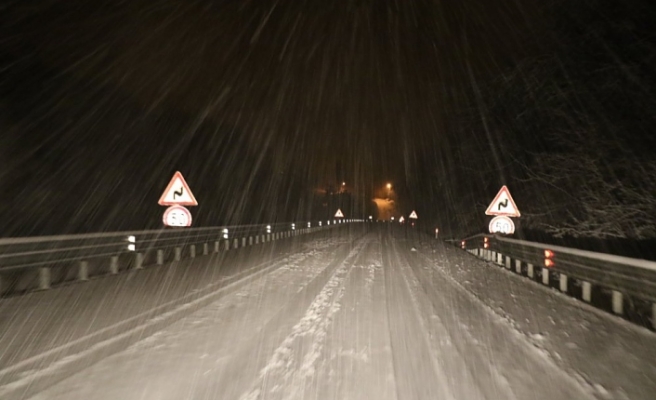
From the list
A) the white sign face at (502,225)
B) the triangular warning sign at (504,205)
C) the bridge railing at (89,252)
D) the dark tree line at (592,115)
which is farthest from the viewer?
the white sign face at (502,225)

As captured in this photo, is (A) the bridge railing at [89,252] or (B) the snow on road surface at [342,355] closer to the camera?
(B) the snow on road surface at [342,355]

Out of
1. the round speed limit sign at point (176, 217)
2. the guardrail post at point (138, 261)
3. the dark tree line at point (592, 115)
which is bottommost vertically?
the guardrail post at point (138, 261)

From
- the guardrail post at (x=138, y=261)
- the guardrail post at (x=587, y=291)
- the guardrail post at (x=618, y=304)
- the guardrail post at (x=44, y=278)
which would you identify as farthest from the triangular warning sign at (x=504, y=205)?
the guardrail post at (x=44, y=278)

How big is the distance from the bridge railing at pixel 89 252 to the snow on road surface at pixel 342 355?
622 centimetres

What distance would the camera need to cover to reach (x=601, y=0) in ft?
60.8

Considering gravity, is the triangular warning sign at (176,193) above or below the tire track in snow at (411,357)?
above

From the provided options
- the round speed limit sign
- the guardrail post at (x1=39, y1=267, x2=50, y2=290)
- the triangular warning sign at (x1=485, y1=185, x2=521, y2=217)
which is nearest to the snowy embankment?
the triangular warning sign at (x1=485, y1=185, x2=521, y2=217)

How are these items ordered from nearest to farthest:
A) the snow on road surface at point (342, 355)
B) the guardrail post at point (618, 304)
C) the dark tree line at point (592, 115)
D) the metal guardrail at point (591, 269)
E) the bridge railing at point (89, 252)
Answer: the snow on road surface at point (342, 355) → the metal guardrail at point (591, 269) → the guardrail post at point (618, 304) → the bridge railing at point (89, 252) → the dark tree line at point (592, 115)

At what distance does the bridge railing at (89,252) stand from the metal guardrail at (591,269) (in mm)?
12230

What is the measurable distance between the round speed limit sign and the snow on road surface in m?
5.18

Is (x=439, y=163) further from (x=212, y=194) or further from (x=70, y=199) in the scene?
(x=70, y=199)

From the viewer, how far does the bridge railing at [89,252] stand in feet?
53.7

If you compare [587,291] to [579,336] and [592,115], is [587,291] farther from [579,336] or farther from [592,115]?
[592,115]

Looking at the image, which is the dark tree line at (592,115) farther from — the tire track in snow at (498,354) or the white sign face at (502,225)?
the tire track in snow at (498,354)
